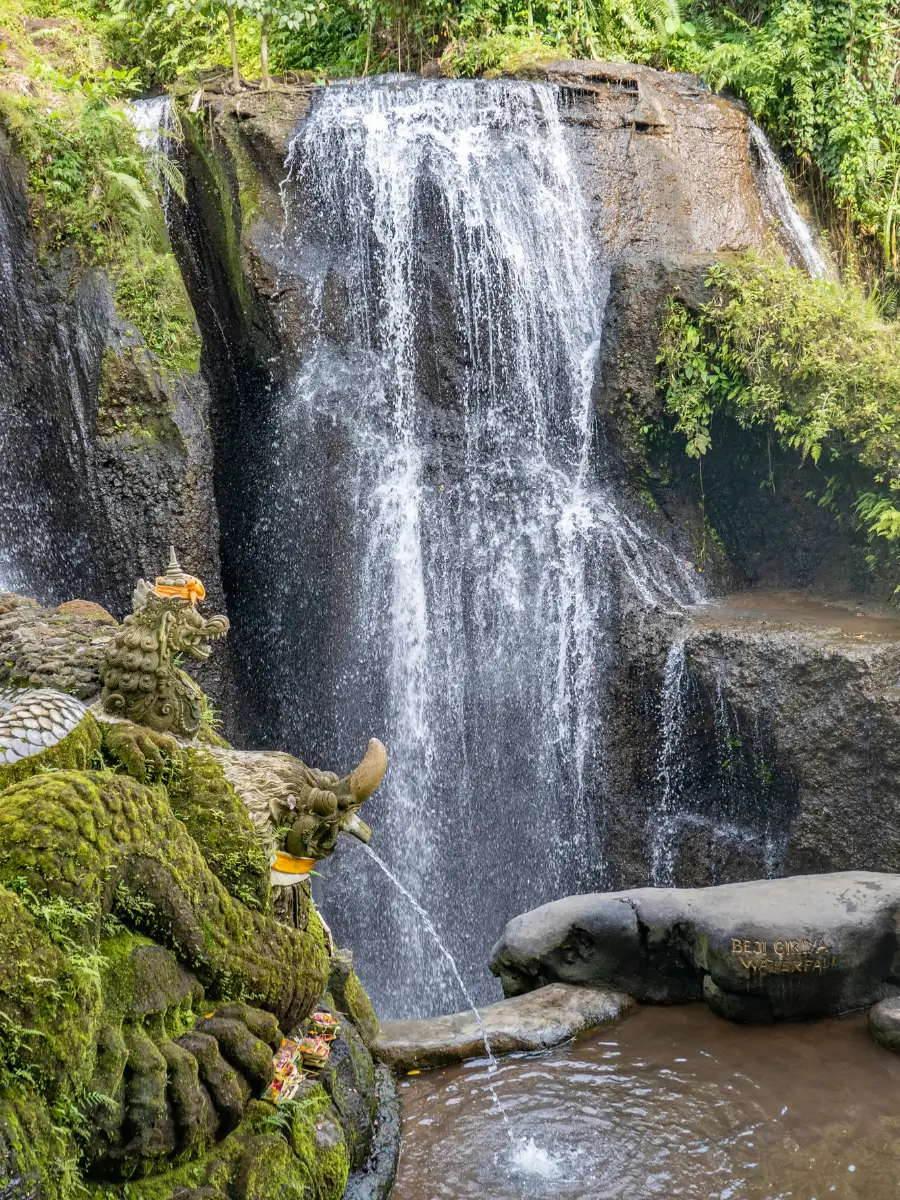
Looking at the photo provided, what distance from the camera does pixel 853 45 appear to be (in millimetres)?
12938

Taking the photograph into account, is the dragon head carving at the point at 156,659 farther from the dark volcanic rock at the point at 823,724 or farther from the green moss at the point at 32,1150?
the dark volcanic rock at the point at 823,724

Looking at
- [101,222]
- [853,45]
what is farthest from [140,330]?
[853,45]

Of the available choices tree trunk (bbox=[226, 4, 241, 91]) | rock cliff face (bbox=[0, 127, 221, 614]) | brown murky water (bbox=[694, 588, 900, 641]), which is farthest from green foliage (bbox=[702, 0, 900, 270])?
rock cliff face (bbox=[0, 127, 221, 614])

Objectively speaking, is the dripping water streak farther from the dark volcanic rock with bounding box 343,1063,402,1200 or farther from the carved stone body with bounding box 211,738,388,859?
the carved stone body with bounding box 211,738,388,859

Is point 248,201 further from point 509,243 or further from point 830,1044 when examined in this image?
point 830,1044

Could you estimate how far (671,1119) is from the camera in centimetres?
573

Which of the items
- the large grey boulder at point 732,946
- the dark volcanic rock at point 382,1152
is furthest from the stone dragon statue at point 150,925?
the large grey boulder at point 732,946

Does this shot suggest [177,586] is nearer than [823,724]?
Yes

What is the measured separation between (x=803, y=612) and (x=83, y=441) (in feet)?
21.6

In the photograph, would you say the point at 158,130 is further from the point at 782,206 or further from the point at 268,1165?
the point at 268,1165

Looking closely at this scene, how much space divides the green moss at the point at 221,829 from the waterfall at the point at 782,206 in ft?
33.6

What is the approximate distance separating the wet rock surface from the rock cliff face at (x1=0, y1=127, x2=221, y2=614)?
4868mm

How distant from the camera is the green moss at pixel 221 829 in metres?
4.52

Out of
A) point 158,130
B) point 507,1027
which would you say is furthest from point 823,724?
point 158,130
